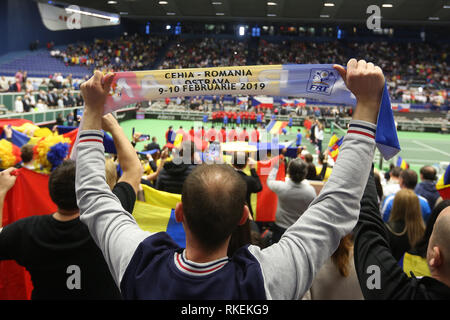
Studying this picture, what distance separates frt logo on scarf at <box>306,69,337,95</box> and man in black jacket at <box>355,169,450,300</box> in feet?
2.47

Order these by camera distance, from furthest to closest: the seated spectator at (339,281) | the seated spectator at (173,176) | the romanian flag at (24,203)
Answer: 1. the seated spectator at (173,176)
2. the romanian flag at (24,203)
3. the seated spectator at (339,281)

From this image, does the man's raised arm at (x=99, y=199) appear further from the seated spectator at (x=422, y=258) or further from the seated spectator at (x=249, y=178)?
the seated spectator at (x=249, y=178)

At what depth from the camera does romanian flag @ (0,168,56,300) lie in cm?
250

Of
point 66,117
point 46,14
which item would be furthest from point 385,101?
point 46,14

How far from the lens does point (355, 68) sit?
3.96 feet

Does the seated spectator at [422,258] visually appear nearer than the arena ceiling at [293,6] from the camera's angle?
Yes

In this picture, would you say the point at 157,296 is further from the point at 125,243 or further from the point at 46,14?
the point at 46,14

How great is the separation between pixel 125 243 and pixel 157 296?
238mm

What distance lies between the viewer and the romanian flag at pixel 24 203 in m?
2.50

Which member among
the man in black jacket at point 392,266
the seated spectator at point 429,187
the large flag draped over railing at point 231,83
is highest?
the large flag draped over railing at point 231,83

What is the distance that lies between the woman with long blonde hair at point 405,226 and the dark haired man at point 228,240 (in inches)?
81.3

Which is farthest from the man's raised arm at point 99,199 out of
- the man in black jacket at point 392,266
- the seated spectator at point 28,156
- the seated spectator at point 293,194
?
the seated spectator at point 293,194

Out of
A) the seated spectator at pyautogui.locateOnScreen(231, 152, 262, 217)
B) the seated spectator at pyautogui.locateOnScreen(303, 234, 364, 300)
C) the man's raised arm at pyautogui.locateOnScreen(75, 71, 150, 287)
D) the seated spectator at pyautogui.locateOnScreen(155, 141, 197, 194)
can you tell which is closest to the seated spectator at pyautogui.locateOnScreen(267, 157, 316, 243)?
the seated spectator at pyautogui.locateOnScreen(231, 152, 262, 217)
